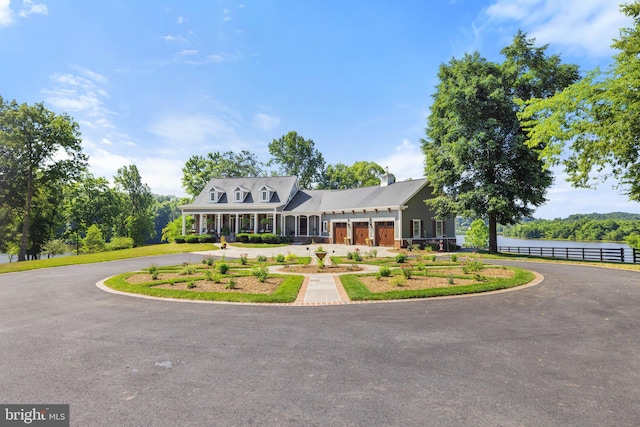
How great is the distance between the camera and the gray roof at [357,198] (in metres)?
31.7

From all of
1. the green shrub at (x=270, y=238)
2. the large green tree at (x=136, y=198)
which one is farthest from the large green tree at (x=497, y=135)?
the large green tree at (x=136, y=198)

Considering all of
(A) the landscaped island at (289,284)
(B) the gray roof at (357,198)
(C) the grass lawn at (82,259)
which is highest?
(B) the gray roof at (357,198)

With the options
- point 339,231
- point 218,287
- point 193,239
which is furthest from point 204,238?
point 218,287

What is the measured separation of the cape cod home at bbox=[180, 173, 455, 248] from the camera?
1230 inches

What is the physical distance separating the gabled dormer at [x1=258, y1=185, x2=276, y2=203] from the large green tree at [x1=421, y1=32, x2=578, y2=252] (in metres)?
21.6

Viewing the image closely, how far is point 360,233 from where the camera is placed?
3400 cm

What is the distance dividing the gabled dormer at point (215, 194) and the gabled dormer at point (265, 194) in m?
5.64

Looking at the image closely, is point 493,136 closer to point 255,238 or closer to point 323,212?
point 323,212

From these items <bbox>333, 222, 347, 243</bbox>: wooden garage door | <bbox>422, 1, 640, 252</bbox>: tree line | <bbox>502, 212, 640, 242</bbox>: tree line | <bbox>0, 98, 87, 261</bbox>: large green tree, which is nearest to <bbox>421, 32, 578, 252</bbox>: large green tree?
<bbox>422, 1, 640, 252</bbox>: tree line

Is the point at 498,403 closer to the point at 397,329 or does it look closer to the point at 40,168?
the point at 397,329

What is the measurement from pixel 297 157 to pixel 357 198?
30547 mm

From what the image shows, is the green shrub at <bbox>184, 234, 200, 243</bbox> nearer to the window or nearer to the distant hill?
the window

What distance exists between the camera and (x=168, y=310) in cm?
877

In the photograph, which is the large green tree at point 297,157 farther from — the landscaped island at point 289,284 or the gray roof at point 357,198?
the landscaped island at point 289,284
